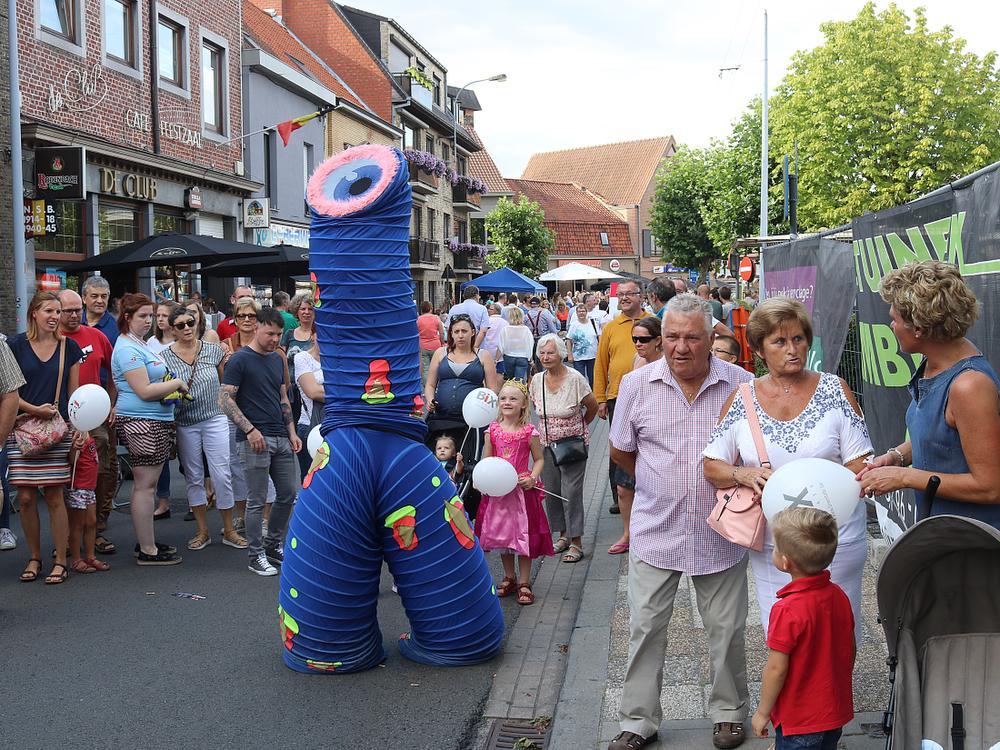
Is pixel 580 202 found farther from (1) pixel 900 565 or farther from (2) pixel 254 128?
(1) pixel 900 565

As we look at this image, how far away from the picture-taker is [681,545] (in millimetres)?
4199

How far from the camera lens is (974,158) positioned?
30469 mm

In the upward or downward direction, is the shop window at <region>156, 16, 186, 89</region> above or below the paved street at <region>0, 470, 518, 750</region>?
above

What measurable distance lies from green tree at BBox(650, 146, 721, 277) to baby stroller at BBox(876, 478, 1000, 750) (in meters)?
55.6

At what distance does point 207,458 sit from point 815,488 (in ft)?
18.6

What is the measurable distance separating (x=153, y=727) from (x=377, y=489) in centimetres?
145

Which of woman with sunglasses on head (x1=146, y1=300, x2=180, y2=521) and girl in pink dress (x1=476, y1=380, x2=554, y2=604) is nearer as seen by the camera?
girl in pink dress (x1=476, y1=380, x2=554, y2=604)

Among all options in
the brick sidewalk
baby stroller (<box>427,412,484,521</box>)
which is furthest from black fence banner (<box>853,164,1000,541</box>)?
baby stroller (<box>427,412,484,521</box>)

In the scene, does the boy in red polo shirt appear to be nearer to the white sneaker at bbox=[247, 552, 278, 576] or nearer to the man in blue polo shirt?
the white sneaker at bbox=[247, 552, 278, 576]

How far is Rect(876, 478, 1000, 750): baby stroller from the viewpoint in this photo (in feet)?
10.2

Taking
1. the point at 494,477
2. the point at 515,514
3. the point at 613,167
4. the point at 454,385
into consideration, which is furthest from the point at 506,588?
the point at 613,167

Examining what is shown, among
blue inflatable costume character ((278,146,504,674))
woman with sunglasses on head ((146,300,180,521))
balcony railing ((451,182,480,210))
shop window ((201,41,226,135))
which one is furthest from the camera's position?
balcony railing ((451,182,480,210))

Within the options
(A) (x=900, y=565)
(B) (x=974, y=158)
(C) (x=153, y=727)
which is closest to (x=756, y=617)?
(A) (x=900, y=565)

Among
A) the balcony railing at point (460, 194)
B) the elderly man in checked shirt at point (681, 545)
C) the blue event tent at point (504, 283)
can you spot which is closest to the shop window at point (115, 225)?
the blue event tent at point (504, 283)
